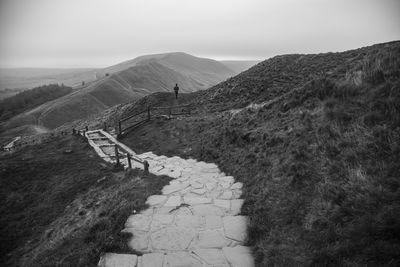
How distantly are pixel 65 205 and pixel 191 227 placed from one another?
7.00m

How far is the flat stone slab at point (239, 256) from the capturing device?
4.54 metres

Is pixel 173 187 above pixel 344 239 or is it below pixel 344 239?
below

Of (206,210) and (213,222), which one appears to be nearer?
(213,222)

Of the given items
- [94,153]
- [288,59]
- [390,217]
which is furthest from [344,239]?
[288,59]

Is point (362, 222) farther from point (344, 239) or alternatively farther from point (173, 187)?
point (173, 187)

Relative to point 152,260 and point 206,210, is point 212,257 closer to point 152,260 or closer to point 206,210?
point 152,260

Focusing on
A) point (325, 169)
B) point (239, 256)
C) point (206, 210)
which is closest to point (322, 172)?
point (325, 169)

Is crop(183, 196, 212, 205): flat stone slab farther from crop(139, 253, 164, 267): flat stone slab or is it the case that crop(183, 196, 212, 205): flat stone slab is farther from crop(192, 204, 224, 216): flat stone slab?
crop(139, 253, 164, 267): flat stone slab

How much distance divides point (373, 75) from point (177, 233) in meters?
7.09

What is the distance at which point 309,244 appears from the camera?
4215mm

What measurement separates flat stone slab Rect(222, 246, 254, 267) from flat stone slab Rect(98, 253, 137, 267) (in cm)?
180

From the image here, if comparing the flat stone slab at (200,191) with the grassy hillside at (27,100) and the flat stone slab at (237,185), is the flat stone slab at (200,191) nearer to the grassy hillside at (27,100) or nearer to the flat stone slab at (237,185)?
the flat stone slab at (237,185)

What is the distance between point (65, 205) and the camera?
397 inches

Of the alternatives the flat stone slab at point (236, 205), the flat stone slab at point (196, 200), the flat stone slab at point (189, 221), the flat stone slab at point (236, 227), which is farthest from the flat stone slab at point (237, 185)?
the flat stone slab at point (189, 221)
